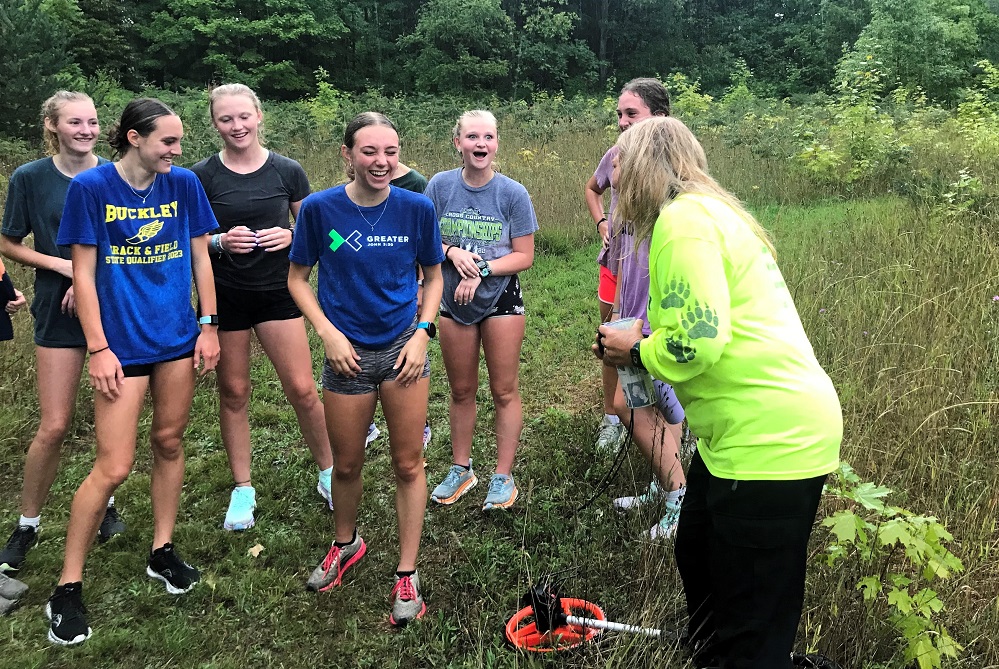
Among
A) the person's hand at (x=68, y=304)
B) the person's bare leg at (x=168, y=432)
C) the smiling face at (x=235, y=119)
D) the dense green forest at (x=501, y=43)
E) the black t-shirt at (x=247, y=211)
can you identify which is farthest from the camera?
the dense green forest at (x=501, y=43)

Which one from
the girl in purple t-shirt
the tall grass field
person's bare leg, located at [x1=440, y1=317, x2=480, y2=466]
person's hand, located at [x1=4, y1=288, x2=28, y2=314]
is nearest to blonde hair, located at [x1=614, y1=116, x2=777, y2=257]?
the girl in purple t-shirt

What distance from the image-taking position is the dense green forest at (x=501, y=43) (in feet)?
85.2

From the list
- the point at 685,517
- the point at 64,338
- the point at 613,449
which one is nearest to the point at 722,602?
the point at 685,517

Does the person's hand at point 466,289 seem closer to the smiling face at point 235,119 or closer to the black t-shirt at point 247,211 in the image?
the black t-shirt at point 247,211

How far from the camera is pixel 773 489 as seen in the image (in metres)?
1.79

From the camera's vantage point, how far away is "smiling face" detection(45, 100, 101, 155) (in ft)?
9.87

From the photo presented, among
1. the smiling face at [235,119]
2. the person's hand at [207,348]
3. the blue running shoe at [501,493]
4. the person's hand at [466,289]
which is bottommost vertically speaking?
the blue running shoe at [501,493]

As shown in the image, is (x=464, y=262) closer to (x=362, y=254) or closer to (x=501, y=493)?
(x=362, y=254)

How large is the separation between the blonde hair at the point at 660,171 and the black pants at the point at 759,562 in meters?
0.72

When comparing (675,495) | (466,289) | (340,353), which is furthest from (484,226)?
(675,495)

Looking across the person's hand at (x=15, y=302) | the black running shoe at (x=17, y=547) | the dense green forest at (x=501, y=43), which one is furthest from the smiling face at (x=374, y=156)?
the dense green forest at (x=501, y=43)

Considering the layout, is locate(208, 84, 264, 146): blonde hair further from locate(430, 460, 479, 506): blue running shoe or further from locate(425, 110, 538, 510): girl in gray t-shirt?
locate(430, 460, 479, 506): blue running shoe

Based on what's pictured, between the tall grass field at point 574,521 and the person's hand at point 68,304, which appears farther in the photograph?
the person's hand at point 68,304

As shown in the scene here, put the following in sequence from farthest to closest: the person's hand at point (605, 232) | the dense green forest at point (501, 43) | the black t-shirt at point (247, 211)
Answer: the dense green forest at point (501, 43) → the person's hand at point (605, 232) → the black t-shirt at point (247, 211)
